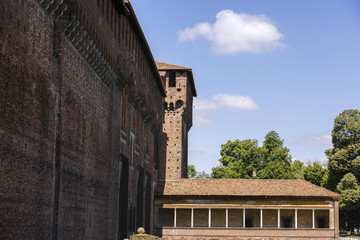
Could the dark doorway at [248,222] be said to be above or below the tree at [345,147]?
below

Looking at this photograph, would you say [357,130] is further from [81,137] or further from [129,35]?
[81,137]

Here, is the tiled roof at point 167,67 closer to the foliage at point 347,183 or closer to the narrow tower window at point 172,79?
the narrow tower window at point 172,79

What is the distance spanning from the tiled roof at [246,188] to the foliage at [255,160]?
43.7ft

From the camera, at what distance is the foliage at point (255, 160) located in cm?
6059

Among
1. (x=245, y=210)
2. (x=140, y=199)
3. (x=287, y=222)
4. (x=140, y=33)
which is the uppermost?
(x=140, y=33)

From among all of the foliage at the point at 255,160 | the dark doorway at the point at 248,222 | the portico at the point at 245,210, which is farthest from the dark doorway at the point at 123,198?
the foliage at the point at 255,160

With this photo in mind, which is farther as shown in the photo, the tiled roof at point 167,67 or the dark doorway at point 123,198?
the tiled roof at point 167,67

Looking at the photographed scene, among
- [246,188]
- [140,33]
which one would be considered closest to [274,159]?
[246,188]

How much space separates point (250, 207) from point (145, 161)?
1180 centimetres

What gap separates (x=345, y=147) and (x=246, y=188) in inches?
412

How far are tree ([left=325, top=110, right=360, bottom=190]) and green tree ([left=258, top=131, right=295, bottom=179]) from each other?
386 inches

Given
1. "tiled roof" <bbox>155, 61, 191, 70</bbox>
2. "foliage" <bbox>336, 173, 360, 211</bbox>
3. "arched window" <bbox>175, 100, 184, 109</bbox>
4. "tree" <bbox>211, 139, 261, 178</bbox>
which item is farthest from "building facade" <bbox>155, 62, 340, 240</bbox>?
"tree" <bbox>211, 139, 261, 178</bbox>

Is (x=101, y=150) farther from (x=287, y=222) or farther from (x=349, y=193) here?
(x=349, y=193)

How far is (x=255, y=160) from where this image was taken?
204ft
